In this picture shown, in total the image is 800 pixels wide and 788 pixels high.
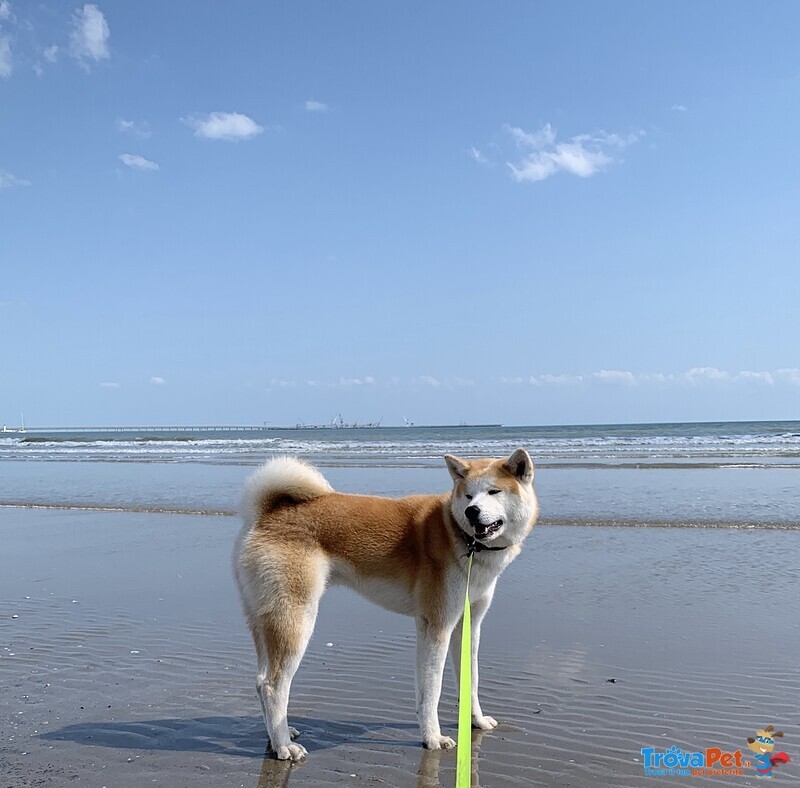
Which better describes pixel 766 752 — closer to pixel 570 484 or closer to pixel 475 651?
pixel 475 651

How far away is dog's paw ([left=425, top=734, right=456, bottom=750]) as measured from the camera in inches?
149

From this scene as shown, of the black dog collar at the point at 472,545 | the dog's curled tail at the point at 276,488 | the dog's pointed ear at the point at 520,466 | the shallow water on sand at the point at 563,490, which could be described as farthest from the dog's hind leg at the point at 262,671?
the shallow water on sand at the point at 563,490

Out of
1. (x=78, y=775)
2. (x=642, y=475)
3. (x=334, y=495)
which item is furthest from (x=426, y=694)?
(x=642, y=475)

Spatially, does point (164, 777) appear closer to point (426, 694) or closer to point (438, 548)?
point (426, 694)

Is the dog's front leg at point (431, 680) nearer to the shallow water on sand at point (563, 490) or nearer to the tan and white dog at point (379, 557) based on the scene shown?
the tan and white dog at point (379, 557)

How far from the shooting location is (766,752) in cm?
365

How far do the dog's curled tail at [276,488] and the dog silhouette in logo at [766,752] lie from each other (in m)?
2.70

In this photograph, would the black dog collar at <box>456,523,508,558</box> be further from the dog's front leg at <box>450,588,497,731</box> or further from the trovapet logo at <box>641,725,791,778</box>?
the trovapet logo at <box>641,725,791,778</box>

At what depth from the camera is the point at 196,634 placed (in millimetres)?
5879

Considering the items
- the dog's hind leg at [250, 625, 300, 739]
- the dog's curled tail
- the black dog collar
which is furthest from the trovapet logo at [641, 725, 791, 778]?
the dog's curled tail

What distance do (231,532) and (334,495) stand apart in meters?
6.69

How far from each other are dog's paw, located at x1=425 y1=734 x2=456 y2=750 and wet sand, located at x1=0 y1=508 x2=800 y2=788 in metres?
0.08

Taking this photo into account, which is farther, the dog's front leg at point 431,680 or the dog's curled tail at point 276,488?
the dog's curled tail at point 276,488

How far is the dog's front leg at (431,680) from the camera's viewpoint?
150 inches
